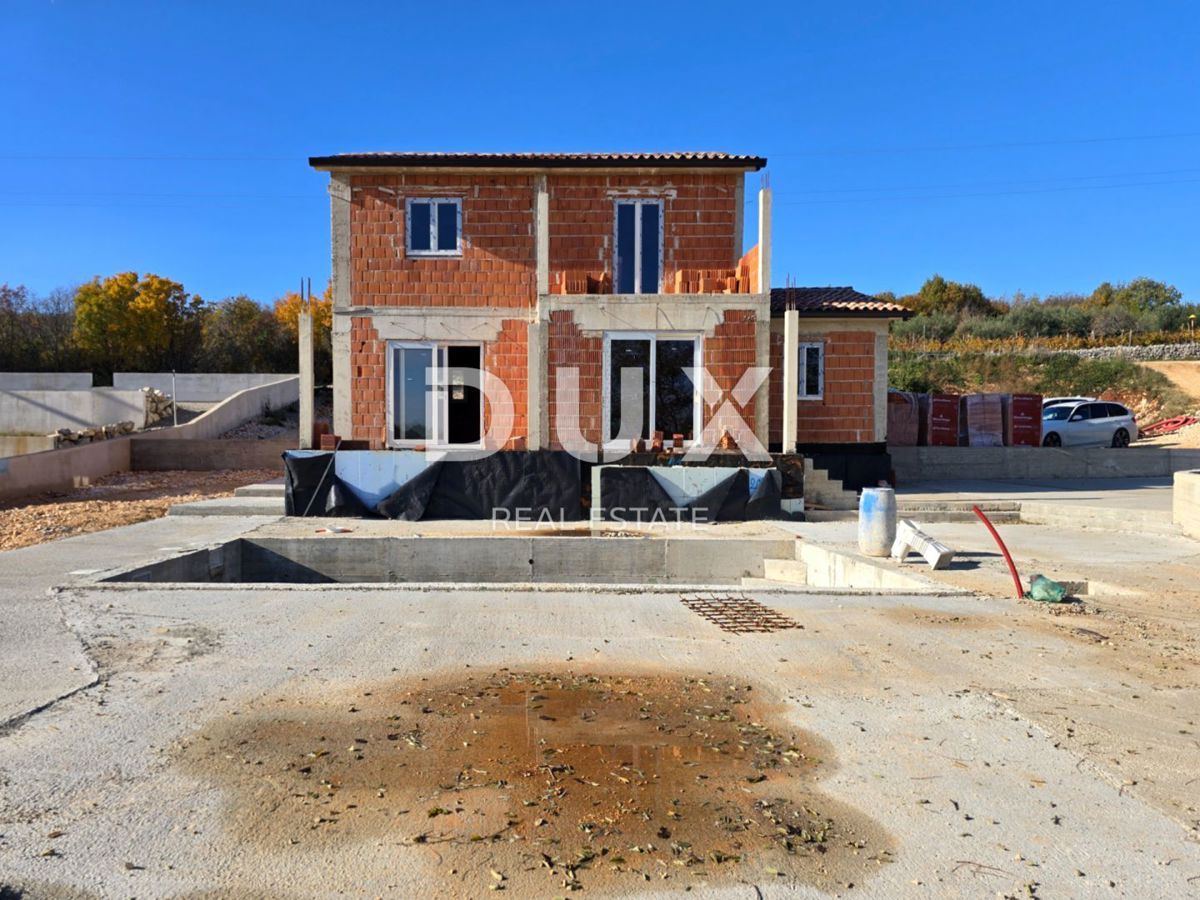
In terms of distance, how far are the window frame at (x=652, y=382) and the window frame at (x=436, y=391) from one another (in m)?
2.64

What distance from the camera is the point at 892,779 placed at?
3865 millimetres

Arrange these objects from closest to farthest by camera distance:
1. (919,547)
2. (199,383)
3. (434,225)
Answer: (919,547), (434,225), (199,383)

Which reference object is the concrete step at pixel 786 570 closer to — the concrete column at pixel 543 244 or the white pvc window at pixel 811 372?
the white pvc window at pixel 811 372

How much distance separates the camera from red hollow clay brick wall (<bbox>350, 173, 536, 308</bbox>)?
52.9 ft

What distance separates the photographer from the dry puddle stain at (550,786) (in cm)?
311

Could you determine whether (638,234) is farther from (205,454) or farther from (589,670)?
(205,454)

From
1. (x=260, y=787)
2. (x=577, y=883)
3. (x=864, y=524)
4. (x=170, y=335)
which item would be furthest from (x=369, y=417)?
(x=170, y=335)

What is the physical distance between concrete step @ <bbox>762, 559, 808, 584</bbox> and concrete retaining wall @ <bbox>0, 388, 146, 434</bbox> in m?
22.1

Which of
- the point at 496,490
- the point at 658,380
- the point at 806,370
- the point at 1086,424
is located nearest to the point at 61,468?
the point at 496,490

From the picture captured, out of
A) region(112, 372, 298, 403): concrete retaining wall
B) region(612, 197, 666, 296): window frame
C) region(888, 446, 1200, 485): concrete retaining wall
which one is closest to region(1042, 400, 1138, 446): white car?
region(888, 446, 1200, 485): concrete retaining wall

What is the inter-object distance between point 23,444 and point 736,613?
72.3ft

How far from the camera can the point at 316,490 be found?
47.0 ft

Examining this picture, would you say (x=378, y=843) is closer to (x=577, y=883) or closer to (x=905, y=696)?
(x=577, y=883)

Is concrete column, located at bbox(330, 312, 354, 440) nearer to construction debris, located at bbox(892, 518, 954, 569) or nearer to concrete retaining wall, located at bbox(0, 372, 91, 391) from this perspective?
construction debris, located at bbox(892, 518, 954, 569)
